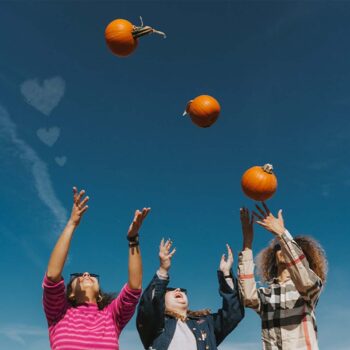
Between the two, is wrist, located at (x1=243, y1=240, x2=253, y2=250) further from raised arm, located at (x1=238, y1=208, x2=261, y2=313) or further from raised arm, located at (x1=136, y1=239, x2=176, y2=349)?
raised arm, located at (x1=136, y1=239, x2=176, y2=349)

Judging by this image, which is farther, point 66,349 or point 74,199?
point 74,199

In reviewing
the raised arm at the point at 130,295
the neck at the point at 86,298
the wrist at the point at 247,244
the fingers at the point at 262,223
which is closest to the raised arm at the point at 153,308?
the raised arm at the point at 130,295

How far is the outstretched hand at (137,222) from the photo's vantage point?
6.61 metres

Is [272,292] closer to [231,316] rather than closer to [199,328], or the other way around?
[231,316]

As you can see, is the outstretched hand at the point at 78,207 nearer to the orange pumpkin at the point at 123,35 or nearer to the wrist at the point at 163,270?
the wrist at the point at 163,270

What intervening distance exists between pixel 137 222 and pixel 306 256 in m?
2.68

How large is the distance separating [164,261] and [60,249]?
57.8 inches

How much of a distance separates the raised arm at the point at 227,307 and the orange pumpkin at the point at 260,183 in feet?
4.30

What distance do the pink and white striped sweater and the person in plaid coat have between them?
1658 mm

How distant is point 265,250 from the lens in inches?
296

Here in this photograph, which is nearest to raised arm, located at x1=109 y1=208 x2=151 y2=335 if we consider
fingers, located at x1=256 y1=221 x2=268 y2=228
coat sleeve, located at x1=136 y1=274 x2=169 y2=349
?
coat sleeve, located at x1=136 y1=274 x2=169 y2=349

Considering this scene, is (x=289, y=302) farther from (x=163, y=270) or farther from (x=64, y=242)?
(x=64, y=242)

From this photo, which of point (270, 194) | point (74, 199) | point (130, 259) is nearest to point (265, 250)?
point (270, 194)

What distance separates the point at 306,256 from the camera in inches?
285
